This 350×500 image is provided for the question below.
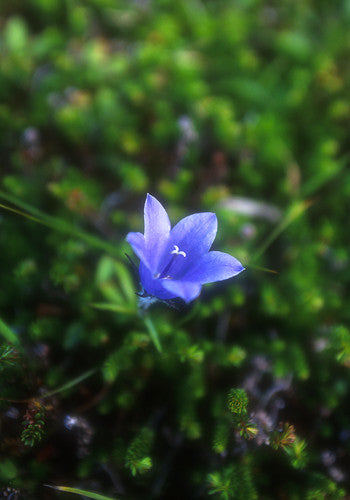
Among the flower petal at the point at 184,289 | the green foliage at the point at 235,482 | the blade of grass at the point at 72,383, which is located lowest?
the green foliage at the point at 235,482

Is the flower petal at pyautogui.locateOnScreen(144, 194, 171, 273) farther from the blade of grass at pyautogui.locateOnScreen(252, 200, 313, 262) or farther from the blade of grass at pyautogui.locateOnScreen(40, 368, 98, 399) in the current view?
the blade of grass at pyautogui.locateOnScreen(252, 200, 313, 262)

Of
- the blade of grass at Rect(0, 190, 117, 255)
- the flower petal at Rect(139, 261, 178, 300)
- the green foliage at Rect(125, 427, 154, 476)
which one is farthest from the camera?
the blade of grass at Rect(0, 190, 117, 255)

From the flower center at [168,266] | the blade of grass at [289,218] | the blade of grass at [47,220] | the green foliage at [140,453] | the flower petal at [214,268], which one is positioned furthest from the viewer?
the blade of grass at [289,218]

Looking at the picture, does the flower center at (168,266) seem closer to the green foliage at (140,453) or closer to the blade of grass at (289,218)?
the green foliage at (140,453)

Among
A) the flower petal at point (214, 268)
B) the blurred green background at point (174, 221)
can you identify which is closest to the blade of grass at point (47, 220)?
the blurred green background at point (174, 221)

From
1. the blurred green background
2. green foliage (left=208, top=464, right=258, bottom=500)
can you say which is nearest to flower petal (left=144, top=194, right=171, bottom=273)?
the blurred green background

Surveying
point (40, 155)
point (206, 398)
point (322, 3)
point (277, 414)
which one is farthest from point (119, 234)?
point (322, 3)

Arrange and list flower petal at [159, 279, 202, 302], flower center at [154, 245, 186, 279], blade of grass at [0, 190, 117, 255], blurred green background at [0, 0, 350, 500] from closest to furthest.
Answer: flower petal at [159, 279, 202, 302], flower center at [154, 245, 186, 279], blade of grass at [0, 190, 117, 255], blurred green background at [0, 0, 350, 500]

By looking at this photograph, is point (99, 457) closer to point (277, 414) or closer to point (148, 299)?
point (148, 299)
